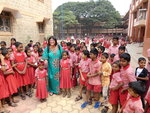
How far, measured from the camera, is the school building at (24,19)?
7192mm

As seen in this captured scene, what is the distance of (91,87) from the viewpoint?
2.99 meters

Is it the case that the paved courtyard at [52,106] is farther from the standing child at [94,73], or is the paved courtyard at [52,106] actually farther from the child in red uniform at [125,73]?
the child in red uniform at [125,73]

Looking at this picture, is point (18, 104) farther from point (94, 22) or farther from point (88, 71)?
point (94, 22)

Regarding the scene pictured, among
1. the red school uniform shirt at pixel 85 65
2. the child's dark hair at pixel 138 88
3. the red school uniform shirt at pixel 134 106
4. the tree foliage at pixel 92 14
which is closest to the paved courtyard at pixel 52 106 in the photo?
the red school uniform shirt at pixel 85 65

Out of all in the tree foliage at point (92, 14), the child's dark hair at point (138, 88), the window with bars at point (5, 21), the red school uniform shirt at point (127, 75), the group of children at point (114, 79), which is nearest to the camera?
the child's dark hair at point (138, 88)

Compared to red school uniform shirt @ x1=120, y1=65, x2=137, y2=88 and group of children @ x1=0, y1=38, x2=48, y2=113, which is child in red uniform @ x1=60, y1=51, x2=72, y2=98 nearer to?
group of children @ x1=0, y1=38, x2=48, y2=113

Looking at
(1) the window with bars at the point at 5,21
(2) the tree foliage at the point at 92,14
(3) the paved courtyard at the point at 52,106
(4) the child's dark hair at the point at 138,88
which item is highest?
(2) the tree foliage at the point at 92,14

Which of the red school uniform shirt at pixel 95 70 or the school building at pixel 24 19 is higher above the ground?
the school building at pixel 24 19

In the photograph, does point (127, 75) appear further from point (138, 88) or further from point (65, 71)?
point (65, 71)

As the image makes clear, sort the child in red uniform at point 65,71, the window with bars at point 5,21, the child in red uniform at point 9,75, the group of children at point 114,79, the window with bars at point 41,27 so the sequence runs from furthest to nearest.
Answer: the window with bars at point 41,27 < the window with bars at point 5,21 < the child in red uniform at point 65,71 < the child in red uniform at point 9,75 < the group of children at point 114,79

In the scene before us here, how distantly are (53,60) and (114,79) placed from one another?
70.2 inches

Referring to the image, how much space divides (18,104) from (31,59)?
123 centimetres

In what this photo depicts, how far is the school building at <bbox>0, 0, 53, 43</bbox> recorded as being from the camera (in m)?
7.19

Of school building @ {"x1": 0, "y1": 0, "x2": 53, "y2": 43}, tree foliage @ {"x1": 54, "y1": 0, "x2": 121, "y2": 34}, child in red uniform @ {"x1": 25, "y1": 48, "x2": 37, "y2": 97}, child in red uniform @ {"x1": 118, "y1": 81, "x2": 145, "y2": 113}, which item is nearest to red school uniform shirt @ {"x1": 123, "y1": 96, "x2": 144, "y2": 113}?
child in red uniform @ {"x1": 118, "y1": 81, "x2": 145, "y2": 113}
